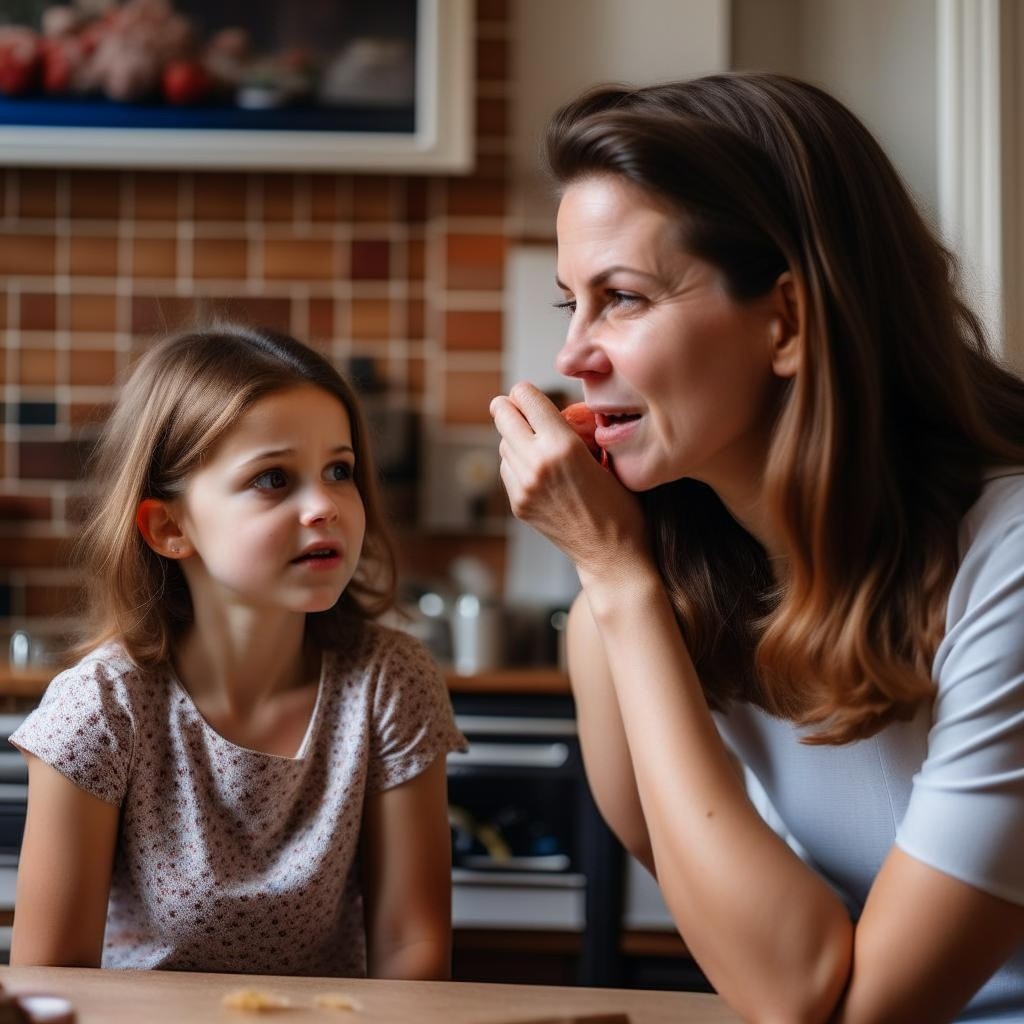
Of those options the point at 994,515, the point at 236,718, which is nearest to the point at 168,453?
the point at 236,718

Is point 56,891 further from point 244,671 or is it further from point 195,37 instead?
point 195,37

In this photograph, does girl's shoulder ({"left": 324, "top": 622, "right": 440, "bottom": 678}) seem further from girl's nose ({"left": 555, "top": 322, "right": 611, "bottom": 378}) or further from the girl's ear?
girl's nose ({"left": 555, "top": 322, "right": 611, "bottom": 378})

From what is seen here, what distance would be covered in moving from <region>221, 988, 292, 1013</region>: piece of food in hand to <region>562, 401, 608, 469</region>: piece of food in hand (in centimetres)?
54

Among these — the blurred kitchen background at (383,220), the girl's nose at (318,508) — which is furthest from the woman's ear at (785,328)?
the blurred kitchen background at (383,220)

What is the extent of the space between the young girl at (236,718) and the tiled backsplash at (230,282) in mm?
1562

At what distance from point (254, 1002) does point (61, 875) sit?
0.37 meters

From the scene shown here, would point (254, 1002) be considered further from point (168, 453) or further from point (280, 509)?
point (168, 453)

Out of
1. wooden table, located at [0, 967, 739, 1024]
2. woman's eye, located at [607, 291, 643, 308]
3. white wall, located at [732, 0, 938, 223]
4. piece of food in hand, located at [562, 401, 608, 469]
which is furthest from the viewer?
white wall, located at [732, 0, 938, 223]

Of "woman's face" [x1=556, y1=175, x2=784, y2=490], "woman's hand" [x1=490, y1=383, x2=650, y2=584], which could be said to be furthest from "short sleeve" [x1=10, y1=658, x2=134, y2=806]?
"woman's face" [x1=556, y1=175, x2=784, y2=490]

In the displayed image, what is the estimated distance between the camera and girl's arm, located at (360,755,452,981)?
124cm

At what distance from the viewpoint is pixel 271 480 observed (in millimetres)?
1307

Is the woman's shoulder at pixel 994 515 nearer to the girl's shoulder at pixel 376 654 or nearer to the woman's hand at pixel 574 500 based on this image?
the woman's hand at pixel 574 500

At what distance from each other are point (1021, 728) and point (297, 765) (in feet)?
2.26

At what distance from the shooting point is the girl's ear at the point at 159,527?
1360mm
